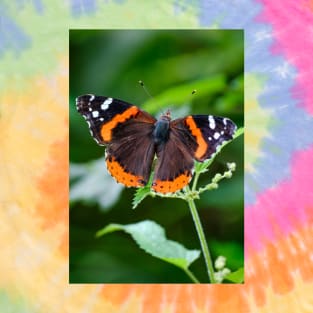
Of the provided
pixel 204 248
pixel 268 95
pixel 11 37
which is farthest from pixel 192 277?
pixel 11 37

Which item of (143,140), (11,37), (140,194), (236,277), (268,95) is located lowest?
(236,277)

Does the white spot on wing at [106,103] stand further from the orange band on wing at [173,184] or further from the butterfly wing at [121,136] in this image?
the orange band on wing at [173,184]

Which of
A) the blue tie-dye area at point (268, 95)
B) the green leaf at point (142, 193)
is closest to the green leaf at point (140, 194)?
the green leaf at point (142, 193)

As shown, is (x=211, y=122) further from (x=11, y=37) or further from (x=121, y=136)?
(x=11, y=37)

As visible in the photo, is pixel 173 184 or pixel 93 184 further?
pixel 93 184

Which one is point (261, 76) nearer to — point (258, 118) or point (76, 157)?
point (258, 118)

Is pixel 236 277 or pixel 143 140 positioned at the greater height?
pixel 143 140
